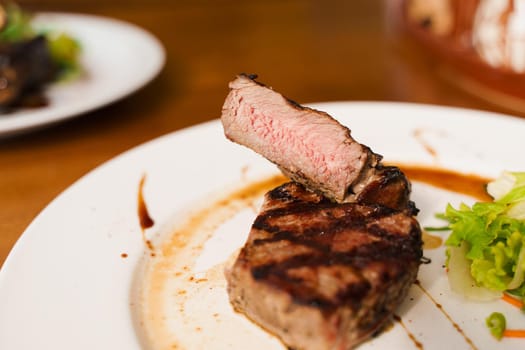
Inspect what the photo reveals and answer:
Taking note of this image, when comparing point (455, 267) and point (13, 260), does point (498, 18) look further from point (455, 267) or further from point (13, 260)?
point (13, 260)

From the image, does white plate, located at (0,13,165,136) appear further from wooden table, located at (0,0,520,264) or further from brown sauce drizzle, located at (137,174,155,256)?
brown sauce drizzle, located at (137,174,155,256)

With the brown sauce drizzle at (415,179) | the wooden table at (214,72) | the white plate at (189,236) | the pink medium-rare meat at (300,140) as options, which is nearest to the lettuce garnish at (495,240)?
the white plate at (189,236)

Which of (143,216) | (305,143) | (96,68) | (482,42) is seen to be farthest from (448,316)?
(96,68)

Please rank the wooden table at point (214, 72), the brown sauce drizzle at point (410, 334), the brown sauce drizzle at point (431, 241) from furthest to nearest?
the wooden table at point (214, 72), the brown sauce drizzle at point (431, 241), the brown sauce drizzle at point (410, 334)

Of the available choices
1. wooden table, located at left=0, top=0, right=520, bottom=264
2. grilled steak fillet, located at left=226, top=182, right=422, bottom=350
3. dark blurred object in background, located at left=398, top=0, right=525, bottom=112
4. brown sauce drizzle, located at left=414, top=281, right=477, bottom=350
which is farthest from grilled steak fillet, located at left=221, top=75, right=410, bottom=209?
dark blurred object in background, located at left=398, top=0, right=525, bottom=112

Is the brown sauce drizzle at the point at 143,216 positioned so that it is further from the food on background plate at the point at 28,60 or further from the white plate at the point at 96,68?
the food on background plate at the point at 28,60

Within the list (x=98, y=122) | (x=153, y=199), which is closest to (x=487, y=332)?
(x=153, y=199)

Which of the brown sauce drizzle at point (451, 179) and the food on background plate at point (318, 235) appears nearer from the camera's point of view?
the food on background plate at point (318, 235)

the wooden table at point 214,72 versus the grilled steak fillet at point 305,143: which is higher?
the grilled steak fillet at point 305,143
